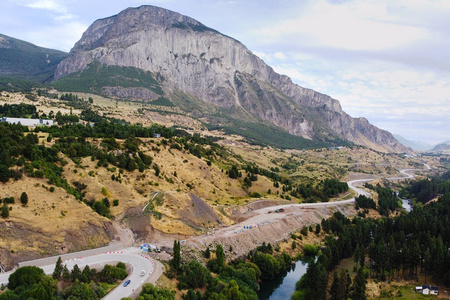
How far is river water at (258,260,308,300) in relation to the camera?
2667 inches

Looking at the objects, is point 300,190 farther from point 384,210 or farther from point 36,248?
point 36,248

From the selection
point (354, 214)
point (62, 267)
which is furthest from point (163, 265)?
point (354, 214)

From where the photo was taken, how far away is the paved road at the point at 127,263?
161ft

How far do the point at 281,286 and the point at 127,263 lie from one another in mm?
34481

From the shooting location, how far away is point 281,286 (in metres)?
72.8

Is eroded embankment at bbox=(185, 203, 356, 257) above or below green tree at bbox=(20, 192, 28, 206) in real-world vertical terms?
below

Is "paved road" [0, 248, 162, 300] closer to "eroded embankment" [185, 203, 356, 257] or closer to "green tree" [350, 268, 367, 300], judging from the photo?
"eroded embankment" [185, 203, 356, 257]

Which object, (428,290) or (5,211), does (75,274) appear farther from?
(428,290)

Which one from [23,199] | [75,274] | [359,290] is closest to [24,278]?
[75,274]

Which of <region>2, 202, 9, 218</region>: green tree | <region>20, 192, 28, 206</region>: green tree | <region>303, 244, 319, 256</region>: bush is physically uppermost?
<region>20, 192, 28, 206</region>: green tree

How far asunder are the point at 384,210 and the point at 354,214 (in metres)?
14.7

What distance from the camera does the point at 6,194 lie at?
200 ft

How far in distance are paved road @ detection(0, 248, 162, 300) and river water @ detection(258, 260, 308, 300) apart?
2424 cm

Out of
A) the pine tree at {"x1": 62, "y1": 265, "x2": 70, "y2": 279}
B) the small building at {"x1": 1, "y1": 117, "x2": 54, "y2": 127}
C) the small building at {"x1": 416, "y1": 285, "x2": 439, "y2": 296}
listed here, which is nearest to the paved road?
the pine tree at {"x1": 62, "y1": 265, "x2": 70, "y2": 279}
